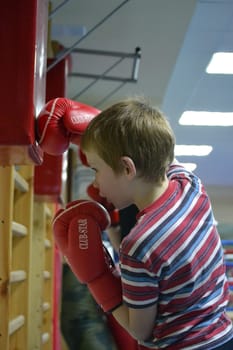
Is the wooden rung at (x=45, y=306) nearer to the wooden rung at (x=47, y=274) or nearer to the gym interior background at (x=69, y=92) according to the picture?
the gym interior background at (x=69, y=92)

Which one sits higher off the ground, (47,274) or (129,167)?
(129,167)

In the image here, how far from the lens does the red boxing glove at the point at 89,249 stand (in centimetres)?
117

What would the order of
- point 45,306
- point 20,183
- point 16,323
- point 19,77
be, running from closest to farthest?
1. point 19,77
2. point 16,323
3. point 20,183
4. point 45,306

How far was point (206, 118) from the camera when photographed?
2246 millimetres

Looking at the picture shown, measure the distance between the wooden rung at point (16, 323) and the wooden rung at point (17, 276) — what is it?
0.46 ft

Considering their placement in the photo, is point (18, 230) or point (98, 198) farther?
point (18, 230)

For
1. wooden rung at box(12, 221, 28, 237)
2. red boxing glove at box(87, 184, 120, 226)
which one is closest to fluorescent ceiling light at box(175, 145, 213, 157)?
red boxing glove at box(87, 184, 120, 226)

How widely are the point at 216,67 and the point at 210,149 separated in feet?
1.48

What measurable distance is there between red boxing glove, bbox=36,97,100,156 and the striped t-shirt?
0.29 metres

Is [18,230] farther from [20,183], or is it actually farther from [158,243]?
[158,243]

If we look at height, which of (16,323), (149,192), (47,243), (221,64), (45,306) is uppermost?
(221,64)

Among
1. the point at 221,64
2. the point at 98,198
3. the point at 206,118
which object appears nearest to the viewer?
the point at 98,198

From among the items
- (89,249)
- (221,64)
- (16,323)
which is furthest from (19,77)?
(221,64)

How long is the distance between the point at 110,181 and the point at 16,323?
97 centimetres
